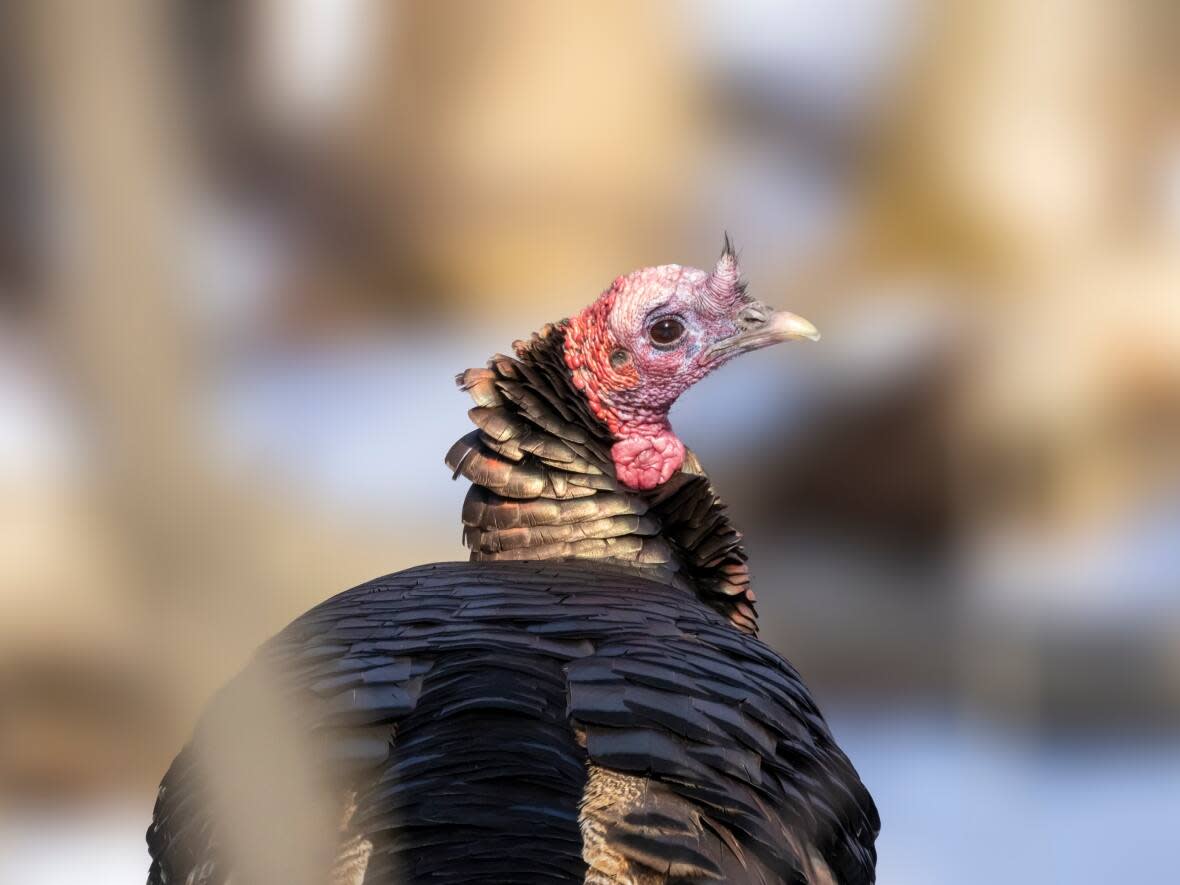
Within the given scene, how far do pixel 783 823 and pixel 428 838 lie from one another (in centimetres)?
40

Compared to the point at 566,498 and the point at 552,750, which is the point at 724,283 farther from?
the point at 552,750

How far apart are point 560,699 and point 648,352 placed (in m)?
0.98

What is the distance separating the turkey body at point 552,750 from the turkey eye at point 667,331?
25.6 inches

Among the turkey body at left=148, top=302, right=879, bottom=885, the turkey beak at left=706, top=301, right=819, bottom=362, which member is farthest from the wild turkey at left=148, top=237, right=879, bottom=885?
the turkey beak at left=706, top=301, right=819, bottom=362

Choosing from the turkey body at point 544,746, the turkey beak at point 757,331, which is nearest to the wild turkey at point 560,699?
the turkey body at point 544,746

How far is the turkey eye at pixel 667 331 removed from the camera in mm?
2324

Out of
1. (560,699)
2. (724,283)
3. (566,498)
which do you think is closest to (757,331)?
(724,283)

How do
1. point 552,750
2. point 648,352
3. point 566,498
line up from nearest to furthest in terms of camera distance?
point 552,750, point 566,498, point 648,352

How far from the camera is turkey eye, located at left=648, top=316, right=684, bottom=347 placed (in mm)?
2324

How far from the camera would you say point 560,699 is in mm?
1403

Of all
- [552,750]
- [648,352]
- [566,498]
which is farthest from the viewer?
[648,352]

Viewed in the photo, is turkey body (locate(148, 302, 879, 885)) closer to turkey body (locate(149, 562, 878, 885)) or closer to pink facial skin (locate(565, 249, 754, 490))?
turkey body (locate(149, 562, 878, 885))

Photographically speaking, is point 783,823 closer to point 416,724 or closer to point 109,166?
point 416,724

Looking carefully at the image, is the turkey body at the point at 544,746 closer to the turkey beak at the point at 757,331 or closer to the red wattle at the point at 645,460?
the red wattle at the point at 645,460
